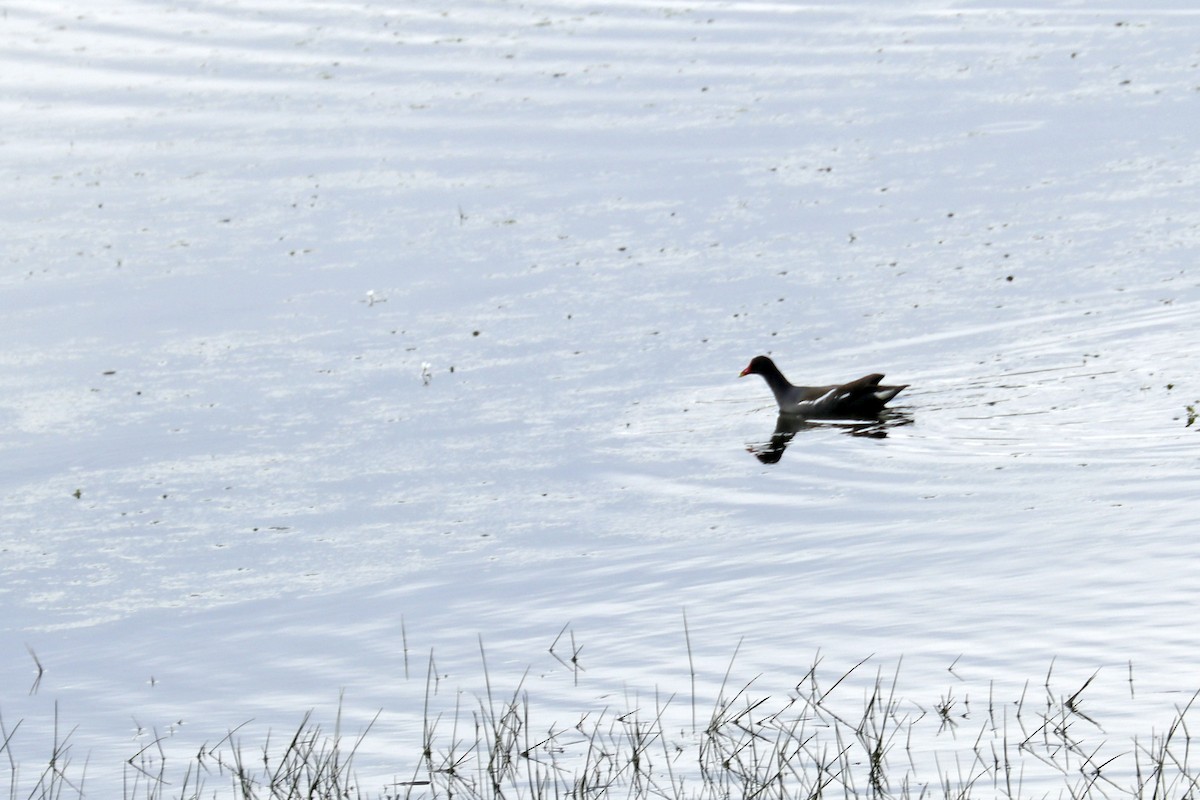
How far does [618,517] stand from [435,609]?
6.97 ft

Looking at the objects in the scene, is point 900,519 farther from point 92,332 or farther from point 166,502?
point 92,332

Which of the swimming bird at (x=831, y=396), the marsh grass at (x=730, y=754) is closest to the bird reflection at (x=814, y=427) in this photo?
the swimming bird at (x=831, y=396)

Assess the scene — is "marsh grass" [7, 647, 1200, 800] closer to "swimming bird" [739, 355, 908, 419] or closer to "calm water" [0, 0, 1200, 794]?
"calm water" [0, 0, 1200, 794]

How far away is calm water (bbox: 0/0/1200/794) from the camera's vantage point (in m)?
10.8

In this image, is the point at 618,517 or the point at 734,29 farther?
the point at 734,29

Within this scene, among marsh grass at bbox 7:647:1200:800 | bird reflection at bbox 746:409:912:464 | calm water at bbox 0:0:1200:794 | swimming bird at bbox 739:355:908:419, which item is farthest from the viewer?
swimming bird at bbox 739:355:908:419

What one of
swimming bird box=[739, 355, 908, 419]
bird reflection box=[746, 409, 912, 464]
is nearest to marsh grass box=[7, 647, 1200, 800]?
bird reflection box=[746, 409, 912, 464]

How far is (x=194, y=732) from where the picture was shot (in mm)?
9953

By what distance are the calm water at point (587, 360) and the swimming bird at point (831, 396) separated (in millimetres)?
277

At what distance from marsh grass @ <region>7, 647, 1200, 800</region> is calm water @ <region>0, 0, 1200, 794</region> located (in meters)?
0.17

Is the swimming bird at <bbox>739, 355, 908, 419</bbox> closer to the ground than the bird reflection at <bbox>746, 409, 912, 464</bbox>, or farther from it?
farther from it

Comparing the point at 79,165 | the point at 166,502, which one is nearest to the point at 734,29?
the point at 79,165

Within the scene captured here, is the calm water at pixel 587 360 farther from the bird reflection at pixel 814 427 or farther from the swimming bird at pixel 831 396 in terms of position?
the swimming bird at pixel 831 396

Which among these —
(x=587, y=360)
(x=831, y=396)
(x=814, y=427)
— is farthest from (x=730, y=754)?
(x=587, y=360)
